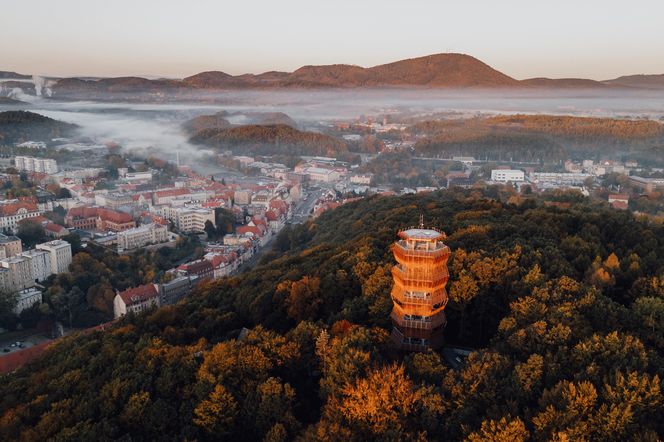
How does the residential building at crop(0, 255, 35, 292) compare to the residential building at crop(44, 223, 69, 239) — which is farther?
the residential building at crop(44, 223, 69, 239)

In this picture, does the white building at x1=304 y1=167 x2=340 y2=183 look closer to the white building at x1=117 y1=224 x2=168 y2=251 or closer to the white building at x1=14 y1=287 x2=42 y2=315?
the white building at x1=117 y1=224 x2=168 y2=251

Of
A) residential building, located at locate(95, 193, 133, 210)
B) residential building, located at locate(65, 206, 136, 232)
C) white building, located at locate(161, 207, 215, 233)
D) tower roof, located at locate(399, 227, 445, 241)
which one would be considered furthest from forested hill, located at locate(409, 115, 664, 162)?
tower roof, located at locate(399, 227, 445, 241)

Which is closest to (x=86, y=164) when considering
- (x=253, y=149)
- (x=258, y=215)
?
(x=253, y=149)

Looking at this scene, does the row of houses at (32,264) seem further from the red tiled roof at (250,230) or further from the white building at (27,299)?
the red tiled roof at (250,230)

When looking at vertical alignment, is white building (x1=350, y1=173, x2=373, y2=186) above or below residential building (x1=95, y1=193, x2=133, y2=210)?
below

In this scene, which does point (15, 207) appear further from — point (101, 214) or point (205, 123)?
point (205, 123)

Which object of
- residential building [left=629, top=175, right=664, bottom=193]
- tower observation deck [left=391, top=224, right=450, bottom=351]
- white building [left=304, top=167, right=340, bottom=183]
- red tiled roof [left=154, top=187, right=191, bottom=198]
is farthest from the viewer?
white building [left=304, top=167, right=340, bottom=183]

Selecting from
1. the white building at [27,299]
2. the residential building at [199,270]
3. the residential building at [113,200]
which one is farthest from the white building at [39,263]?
the residential building at [113,200]
